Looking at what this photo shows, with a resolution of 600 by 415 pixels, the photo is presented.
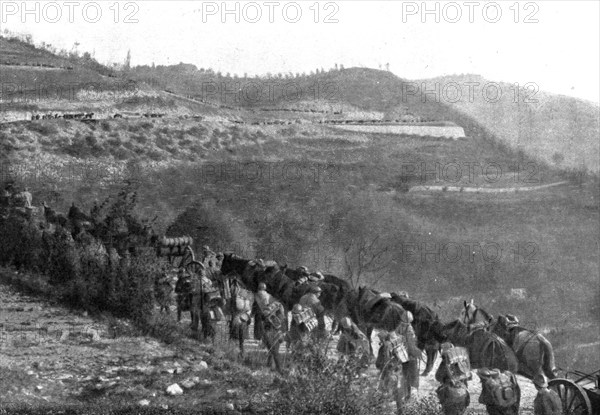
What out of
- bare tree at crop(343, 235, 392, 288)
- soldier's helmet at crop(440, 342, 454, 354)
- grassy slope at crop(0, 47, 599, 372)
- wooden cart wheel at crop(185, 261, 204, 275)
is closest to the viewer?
soldier's helmet at crop(440, 342, 454, 354)

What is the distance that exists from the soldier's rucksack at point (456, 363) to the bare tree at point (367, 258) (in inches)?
55.7

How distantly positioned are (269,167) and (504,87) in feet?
11.4

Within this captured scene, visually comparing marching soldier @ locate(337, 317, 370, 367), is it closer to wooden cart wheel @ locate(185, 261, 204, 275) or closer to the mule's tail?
wooden cart wheel @ locate(185, 261, 204, 275)

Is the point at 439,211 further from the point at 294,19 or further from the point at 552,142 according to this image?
the point at 294,19

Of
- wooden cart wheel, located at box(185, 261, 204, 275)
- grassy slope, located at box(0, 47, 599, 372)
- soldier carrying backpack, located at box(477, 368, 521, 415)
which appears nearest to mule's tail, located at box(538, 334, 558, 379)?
soldier carrying backpack, located at box(477, 368, 521, 415)

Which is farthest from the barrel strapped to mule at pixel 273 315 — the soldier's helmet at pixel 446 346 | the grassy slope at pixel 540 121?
the grassy slope at pixel 540 121

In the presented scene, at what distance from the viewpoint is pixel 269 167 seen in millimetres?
9656

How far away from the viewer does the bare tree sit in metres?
9.65

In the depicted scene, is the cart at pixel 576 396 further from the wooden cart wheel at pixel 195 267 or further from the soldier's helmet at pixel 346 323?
the wooden cart wheel at pixel 195 267

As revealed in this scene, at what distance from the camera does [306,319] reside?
29.4ft

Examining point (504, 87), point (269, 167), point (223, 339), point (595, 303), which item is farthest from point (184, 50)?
point (595, 303)

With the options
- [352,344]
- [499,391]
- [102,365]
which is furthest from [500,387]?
[102,365]

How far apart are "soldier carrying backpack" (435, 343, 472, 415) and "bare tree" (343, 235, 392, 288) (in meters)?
1.39

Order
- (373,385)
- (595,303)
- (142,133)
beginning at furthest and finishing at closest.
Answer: (595,303)
(142,133)
(373,385)
